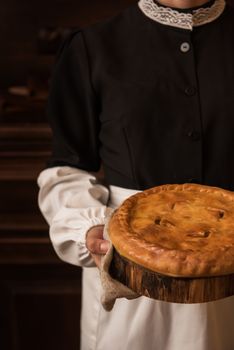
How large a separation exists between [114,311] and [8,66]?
1207 millimetres

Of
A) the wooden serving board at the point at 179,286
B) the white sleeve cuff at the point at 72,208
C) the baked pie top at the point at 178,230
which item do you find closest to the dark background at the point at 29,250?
the white sleeve cuff at the point at 72,208

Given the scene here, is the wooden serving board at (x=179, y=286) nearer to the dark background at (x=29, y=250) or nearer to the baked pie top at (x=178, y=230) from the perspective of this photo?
the baked pie top at (x=178, y=230)

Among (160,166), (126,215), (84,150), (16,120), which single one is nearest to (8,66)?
(16,120)

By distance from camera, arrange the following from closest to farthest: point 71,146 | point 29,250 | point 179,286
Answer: point 179,286 → point 71,146 → point 29,250

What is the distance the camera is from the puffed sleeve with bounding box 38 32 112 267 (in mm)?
1096

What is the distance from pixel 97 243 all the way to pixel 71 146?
0.28 m

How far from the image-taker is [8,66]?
81.0 inches

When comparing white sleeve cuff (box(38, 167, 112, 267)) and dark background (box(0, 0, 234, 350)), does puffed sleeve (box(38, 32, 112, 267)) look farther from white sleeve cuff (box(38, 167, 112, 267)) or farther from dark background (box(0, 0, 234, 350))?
dark background (box(0, 0, 234, 350))

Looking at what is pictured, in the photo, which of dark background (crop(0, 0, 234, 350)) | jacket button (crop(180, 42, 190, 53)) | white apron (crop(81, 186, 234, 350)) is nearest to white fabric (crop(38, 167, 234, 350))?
white apron (crop(81, 186, 234, 350))

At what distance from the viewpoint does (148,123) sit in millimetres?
1069

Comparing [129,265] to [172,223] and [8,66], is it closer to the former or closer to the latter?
[172,223]

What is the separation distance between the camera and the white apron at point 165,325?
106 cm

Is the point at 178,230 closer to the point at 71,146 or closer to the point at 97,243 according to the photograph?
the point at 97,243

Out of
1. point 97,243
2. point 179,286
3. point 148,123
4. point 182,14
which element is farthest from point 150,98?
point 179,286
